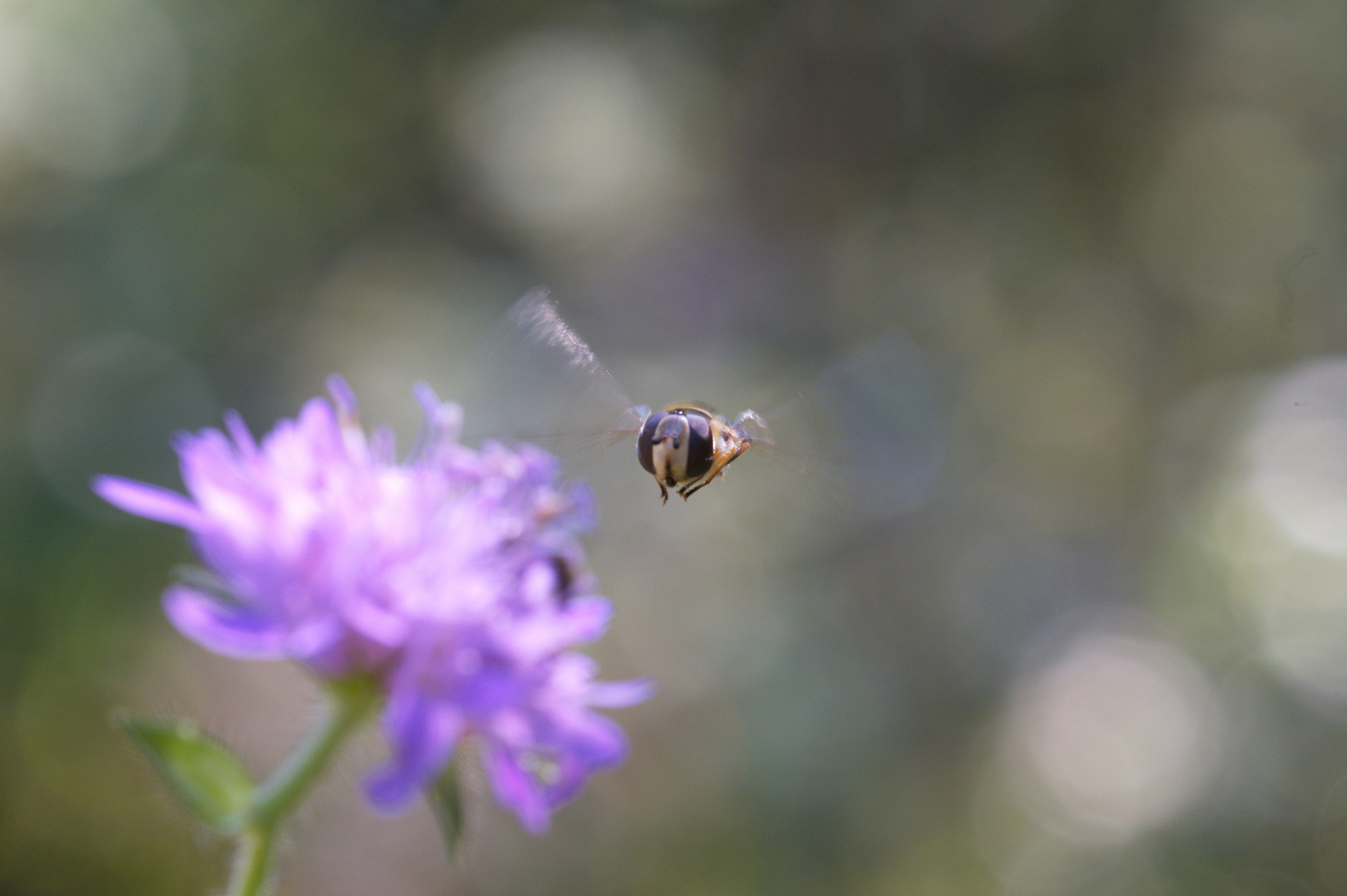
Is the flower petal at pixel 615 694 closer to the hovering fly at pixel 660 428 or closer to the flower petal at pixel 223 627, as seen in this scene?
the flower petal at pixel 223 627

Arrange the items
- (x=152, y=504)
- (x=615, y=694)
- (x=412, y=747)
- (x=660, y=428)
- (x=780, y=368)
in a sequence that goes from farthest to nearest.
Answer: (x=780, y=368)
(x=660, y=428)
(x=615, y=694)
(x=152, y=504)
(x=412, y=747)

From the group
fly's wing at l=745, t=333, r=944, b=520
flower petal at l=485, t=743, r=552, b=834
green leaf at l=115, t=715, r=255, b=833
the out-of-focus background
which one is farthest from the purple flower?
the out-of-focus background

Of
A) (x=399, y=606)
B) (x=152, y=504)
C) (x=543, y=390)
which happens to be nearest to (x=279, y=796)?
(x=399, y=606)

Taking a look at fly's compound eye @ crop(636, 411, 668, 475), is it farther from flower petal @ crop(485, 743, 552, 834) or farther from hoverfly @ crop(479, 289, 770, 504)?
flower petal @ crop(485, 743, 552, 834)

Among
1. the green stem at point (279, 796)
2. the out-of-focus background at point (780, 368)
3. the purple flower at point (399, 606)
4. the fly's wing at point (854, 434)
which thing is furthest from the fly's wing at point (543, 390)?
the out-of-focus background at point (780, 368)

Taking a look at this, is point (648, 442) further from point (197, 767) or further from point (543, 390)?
point (197, 767)

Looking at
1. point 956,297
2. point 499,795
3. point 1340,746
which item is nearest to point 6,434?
point 499,795

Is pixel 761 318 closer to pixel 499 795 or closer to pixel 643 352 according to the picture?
pixel 643 352
